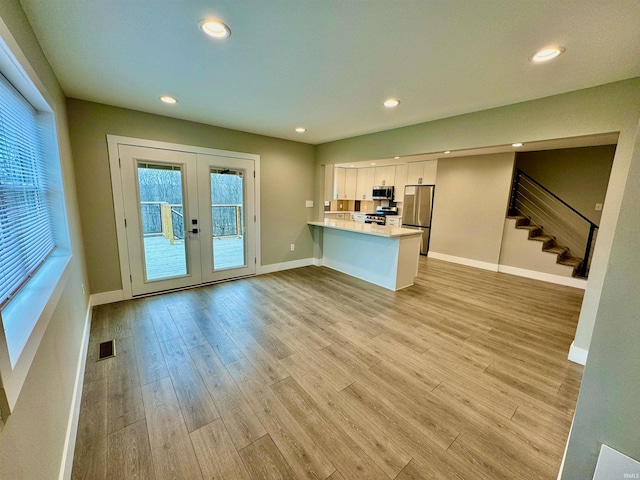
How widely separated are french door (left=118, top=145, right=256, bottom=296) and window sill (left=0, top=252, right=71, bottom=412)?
1905mm

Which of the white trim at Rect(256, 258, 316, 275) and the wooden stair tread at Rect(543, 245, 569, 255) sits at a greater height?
the wooden stair tread at Rect(543, 245, 569, 255)

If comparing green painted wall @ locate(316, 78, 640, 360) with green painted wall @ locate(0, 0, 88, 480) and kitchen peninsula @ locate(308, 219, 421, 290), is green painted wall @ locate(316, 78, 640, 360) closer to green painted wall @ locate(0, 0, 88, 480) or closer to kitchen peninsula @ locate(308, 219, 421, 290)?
kitchen peninsula @ locate(308, 219, 421, 290)

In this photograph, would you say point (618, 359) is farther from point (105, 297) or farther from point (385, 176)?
point (385, 176)

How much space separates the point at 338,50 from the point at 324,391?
8.00 ft

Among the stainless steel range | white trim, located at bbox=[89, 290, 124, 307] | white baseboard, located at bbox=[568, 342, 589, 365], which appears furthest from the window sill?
the stainless steel range

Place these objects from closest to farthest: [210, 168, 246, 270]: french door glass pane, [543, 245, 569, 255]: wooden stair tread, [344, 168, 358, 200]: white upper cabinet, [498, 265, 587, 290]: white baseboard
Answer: [210, 168, 246, 270]: french door glass pane
[498, 265, 587, 290]: white baseboard
[543, 245, 569, 255]: wooden stair tread
[344, 168, 358, 200]: white upper cabinet

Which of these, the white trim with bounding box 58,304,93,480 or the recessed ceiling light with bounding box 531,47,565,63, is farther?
the recessed ceiling light with bounding box 531,47,565,63

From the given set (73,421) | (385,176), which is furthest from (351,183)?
(73,421)

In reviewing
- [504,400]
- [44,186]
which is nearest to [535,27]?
[504,400]

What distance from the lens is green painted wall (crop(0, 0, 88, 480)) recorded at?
2.66 ft

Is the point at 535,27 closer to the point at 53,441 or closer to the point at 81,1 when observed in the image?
the point at 81,1

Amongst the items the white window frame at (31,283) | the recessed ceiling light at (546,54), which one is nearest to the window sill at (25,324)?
the white window frame at (31,283)

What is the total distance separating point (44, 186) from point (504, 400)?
3790 millimetres

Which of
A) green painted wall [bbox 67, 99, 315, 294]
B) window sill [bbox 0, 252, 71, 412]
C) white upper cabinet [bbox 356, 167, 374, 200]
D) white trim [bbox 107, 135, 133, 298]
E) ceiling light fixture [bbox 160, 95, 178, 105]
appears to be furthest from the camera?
white upper cabinet [bbox 356, 167, 374, 200]
